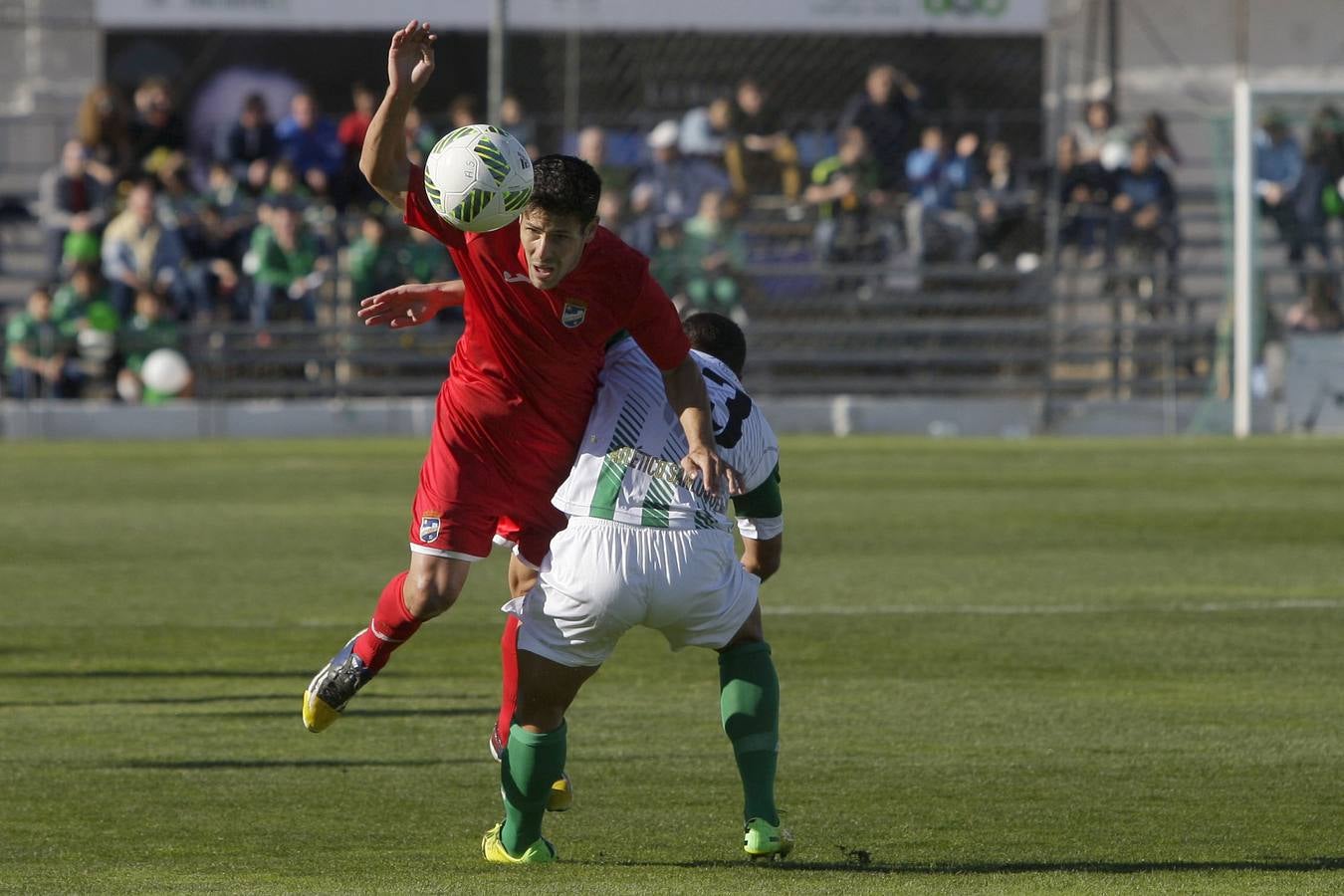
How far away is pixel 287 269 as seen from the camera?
24516mm

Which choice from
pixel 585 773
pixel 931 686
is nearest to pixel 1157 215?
pixel 931 686

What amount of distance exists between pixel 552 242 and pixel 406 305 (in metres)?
1.13

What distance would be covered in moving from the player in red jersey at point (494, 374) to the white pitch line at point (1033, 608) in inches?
169

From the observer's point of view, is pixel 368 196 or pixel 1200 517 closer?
pixel 1200 517

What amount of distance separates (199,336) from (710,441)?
20131mm

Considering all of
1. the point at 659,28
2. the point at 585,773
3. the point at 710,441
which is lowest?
the point at 585,773

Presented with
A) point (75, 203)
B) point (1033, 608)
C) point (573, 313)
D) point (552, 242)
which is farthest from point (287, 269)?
point (552, 242)

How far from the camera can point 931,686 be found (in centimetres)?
820

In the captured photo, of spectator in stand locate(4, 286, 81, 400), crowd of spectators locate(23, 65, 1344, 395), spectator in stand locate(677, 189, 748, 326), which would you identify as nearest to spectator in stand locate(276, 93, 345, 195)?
crowd of spectators locate(23, 65, 1344, 395)

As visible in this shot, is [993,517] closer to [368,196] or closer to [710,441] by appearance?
[710,441]

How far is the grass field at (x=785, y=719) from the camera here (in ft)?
17.5

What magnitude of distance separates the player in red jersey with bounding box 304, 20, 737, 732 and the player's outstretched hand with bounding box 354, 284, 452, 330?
0.23 m

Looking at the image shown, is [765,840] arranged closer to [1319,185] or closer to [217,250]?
[217,250]

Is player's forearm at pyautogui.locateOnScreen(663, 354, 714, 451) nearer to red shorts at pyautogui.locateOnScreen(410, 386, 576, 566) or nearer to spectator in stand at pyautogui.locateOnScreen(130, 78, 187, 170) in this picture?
red shorts at pyautogui.locateOnScreen(410, 386, 576, 566)
